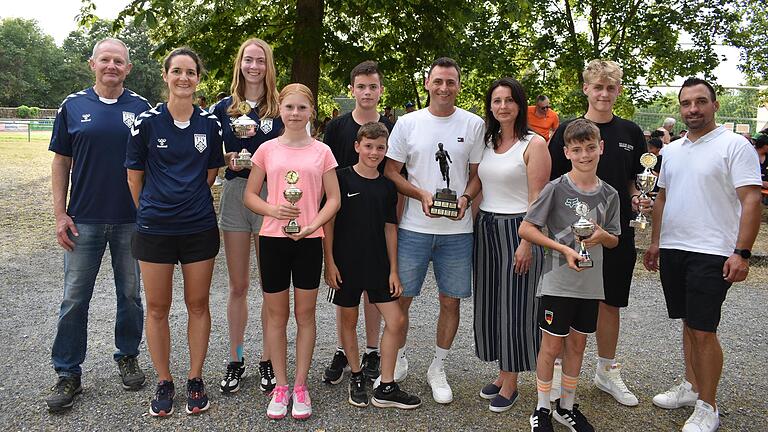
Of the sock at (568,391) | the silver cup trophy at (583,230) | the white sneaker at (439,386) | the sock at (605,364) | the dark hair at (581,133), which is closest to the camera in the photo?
the silver cup trophy at (583,230)

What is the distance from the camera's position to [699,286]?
3.57 m

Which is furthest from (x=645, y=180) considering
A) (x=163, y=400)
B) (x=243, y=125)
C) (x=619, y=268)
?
(x=163, y=400)

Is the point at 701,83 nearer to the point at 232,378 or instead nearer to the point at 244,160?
the point at 244,160

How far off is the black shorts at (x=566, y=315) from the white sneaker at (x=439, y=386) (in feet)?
2.80

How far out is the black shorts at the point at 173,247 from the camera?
352cm

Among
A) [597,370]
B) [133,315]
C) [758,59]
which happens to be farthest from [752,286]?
[758,59]

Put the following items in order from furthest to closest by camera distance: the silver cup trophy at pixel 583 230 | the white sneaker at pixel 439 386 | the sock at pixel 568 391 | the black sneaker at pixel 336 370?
the black sneaker at pixel 336 370 → the white sneaker at pixel 439 386 → the sock at pixel 568 391 → the silver cup trophy at pixel 583 230

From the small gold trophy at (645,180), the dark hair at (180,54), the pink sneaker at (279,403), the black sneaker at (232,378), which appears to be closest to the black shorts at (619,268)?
the small gold trophy at (645,180)

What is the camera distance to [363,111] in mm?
4043

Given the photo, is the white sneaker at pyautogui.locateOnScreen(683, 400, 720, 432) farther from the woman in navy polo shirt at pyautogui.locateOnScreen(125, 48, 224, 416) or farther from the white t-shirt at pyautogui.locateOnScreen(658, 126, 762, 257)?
the woman in navy polo shirt at pyautogui.locateOnScreen(125, 48, 224, 416)

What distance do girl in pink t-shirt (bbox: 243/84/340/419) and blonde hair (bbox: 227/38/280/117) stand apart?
0.85 feet

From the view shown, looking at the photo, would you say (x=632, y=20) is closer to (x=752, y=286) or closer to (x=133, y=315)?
(x=752, y=286)

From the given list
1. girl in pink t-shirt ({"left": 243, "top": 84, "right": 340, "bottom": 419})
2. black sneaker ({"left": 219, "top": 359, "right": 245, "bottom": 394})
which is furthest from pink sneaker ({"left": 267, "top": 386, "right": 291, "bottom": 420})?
black sneaker ({"left": 219, "top": 359, "right": 245, "bottom": 394})

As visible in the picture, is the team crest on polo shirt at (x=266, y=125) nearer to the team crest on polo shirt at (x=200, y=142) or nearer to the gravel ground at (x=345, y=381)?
the team crest on polo shirt at (x=200, y=142)
